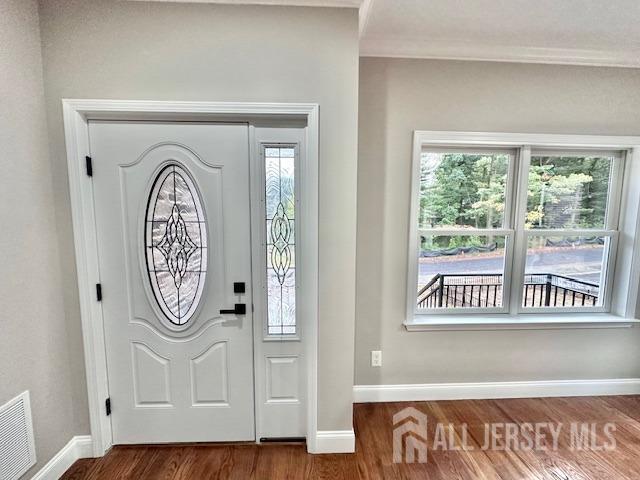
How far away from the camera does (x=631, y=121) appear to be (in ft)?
7.79

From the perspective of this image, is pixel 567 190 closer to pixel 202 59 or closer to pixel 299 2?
pixel 299 2

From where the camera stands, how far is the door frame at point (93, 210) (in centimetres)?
173

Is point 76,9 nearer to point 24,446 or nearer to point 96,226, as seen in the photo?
point 96,226

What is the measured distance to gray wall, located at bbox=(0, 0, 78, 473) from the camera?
1516 millimetres

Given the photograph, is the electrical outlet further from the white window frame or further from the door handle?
the door handle

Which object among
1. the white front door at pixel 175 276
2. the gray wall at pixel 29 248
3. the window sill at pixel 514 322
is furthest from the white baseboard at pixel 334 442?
the gray wall at pixel 29 248

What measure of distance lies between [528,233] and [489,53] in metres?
1.41

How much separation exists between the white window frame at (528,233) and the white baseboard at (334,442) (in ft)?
2.96

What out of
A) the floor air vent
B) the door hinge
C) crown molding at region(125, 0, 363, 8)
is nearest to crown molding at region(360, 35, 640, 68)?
crown molding at region(125, 0, 363, 8)

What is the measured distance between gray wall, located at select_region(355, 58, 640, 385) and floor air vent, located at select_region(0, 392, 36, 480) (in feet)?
6.60

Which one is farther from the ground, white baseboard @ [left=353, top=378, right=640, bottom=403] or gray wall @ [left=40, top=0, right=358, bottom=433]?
gray wall @ [left=40, top=0, right=358, bottom=433]

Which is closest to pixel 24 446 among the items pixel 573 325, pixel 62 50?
pixel 62 50

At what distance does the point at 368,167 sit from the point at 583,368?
2498 millimetres

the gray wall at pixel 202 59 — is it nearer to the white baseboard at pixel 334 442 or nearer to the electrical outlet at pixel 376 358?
the electrical outlet at pixel 376 358
